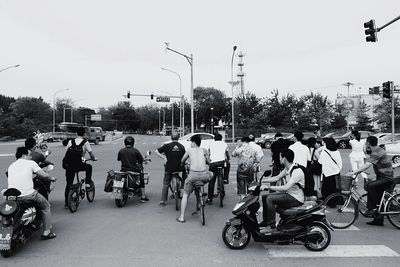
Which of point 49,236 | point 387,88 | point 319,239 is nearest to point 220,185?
point 319,239

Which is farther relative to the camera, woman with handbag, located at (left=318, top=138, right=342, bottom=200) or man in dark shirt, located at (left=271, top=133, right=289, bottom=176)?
man in dark shirt, located at (left=271, top=133, right=289, bottom=176)

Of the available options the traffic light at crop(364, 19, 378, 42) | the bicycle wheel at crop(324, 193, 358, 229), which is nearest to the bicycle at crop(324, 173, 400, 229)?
the bicycle wheel at crop(324, 193, 358, 229)

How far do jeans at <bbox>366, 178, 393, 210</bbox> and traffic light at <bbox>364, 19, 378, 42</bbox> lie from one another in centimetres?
955

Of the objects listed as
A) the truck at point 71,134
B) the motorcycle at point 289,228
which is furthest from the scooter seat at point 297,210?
the truck at point 71,134

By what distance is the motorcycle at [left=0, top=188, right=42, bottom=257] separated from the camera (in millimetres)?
4828

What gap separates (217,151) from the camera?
8906mm

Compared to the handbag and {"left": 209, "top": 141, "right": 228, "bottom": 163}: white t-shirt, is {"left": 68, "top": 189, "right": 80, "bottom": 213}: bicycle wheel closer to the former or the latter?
{"left": 209, "top": 141, "right": 228, "bottom": 163}: white t-shirt

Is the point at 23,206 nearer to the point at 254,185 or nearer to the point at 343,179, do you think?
the point at 254,185

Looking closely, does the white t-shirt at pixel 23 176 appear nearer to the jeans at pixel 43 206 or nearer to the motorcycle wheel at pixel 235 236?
the jeans at pixel 43 206

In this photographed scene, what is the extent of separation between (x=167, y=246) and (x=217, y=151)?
3794 millimetres

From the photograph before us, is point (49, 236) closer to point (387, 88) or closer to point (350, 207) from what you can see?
point (350, 207)

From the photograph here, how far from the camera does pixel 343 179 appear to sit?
711 centimetres

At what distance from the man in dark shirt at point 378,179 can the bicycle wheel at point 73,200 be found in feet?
18.2

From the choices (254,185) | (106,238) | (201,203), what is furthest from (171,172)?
(254,185)
